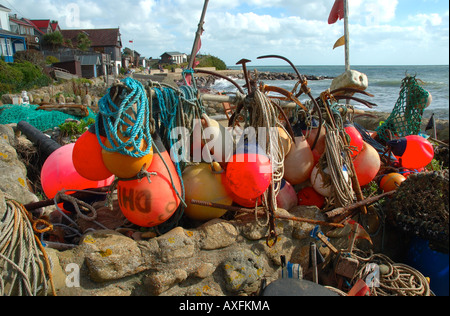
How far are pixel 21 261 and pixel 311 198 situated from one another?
9.18 ft

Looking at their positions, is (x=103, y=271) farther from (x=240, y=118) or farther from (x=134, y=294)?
(x=240, y=118)

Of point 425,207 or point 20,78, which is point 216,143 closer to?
point 425,207

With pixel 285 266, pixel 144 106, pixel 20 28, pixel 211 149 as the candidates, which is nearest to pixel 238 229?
pixel 285 266

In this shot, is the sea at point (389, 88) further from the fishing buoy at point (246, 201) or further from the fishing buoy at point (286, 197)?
the fishing buoy at point (246, 201)

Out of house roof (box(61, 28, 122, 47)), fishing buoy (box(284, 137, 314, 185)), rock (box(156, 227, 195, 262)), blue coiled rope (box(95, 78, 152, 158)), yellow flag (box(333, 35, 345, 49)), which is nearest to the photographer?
blue coiled rope (box(95, 78, 152, 158))

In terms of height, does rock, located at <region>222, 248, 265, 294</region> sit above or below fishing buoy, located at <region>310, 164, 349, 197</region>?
below

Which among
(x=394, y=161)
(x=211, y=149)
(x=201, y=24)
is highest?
(x=201, y=24)

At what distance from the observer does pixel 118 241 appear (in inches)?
96.3

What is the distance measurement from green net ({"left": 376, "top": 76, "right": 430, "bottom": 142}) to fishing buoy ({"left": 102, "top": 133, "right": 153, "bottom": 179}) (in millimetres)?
4099

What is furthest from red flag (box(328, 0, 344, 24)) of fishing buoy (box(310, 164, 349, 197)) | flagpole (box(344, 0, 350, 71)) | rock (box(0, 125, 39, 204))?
Result: rock (box(0, 125, 39, 204))

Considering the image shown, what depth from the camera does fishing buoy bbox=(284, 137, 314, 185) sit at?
11.6 ft

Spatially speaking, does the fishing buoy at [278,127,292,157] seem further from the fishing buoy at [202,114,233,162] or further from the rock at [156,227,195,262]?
the rock at [156,227,195,262]

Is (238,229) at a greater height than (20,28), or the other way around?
(20,28)

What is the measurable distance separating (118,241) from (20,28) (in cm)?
5777
